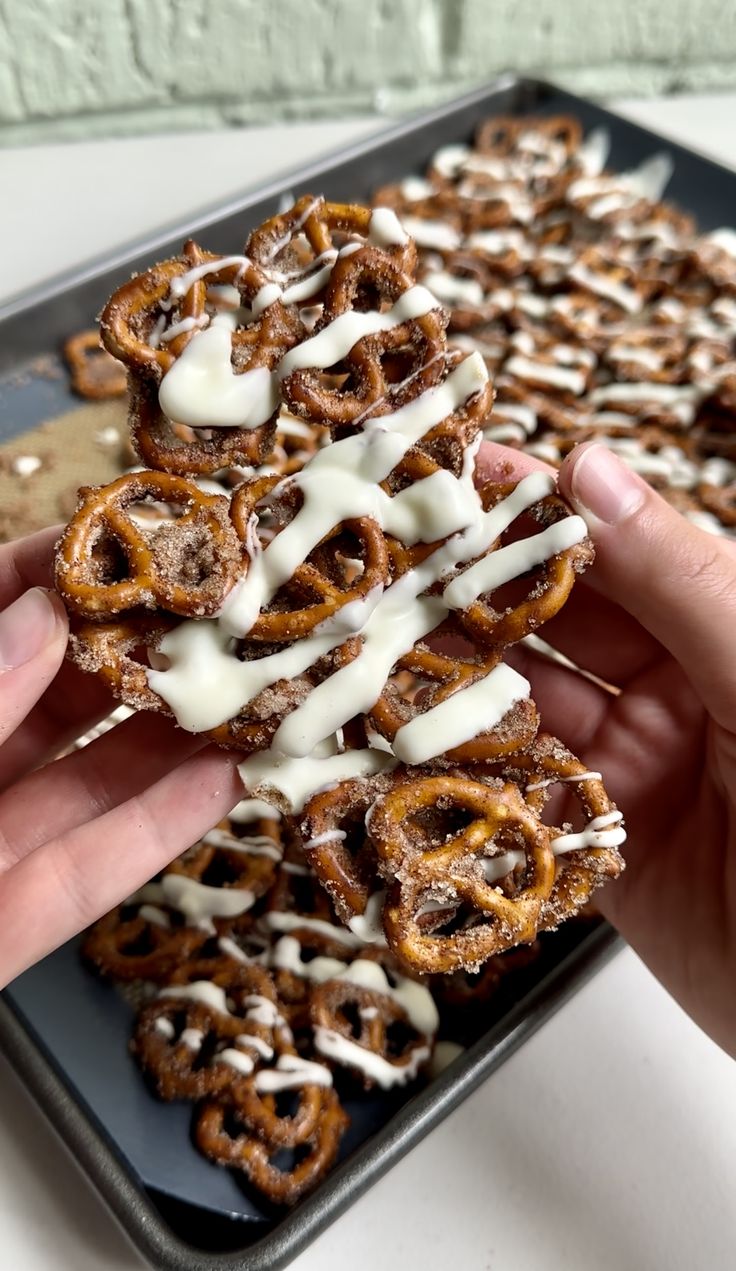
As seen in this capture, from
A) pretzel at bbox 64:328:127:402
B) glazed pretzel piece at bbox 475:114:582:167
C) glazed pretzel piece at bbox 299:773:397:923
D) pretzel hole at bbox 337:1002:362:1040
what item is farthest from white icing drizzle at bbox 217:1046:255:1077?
glazed pretzel piece at bbox 475:114:582:167

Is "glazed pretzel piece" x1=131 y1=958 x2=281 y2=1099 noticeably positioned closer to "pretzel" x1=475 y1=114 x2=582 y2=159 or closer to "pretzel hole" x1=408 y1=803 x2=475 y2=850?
"pretzel hole" x1=408 y1=803 x2=475 y2=850

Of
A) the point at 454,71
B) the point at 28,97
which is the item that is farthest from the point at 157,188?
the point at 454,71

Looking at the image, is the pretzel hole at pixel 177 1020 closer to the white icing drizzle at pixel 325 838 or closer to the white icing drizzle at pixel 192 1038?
the white icing drizzle at pixel 192 1038

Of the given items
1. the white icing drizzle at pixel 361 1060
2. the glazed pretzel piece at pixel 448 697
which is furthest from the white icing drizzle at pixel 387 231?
the white icing drizzle at pixel 361 1060

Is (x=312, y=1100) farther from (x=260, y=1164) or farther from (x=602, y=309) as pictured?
(x=602, y=309)

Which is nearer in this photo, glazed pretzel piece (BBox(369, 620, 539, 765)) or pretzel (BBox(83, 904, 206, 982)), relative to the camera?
glazed pretzel piece (BBox(369, 620, 539, 765))

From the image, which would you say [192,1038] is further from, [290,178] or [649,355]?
[290,178]
